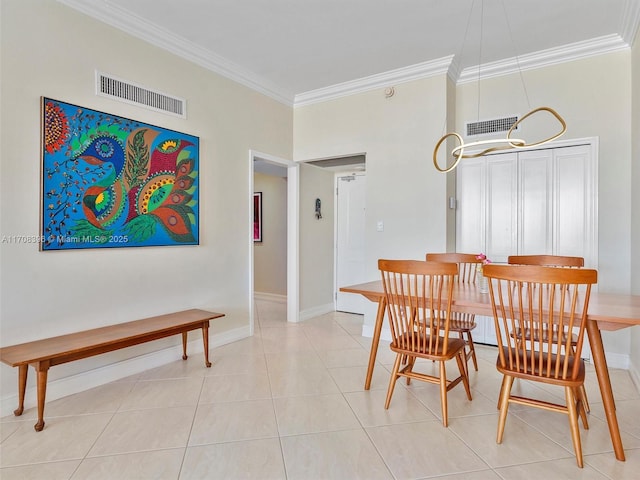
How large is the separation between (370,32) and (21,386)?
355 centimetres

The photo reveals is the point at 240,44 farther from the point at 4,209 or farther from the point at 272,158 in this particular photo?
the point at 4,209

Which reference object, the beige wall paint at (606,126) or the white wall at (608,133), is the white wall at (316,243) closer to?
the beige wall paint at (606,126)

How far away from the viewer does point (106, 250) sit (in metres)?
2.79

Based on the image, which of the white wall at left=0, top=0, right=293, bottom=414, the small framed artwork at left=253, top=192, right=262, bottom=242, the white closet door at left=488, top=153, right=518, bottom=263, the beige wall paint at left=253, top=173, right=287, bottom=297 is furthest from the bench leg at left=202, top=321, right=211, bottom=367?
the small framed artwork at left=253, top=192, right=262, bottom=242

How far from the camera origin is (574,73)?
3.39m

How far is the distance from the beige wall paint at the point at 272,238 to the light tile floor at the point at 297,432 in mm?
3124

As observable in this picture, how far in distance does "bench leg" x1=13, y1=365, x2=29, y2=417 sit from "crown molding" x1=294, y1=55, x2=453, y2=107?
3744 mm

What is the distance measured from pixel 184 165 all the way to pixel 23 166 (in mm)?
1194

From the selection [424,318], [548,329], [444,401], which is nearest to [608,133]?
[548,329]

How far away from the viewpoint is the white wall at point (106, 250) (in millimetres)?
2322

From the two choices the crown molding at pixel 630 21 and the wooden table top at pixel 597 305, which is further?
the crown molding at pixel 630 21

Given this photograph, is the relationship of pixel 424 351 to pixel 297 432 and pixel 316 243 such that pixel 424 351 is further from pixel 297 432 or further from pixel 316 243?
pixel 316 243

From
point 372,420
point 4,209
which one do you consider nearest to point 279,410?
point 372,420

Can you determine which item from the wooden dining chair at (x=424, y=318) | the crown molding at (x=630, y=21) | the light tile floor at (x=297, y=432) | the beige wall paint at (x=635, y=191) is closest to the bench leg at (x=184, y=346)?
the light tile floor at (x=297, y=432)
